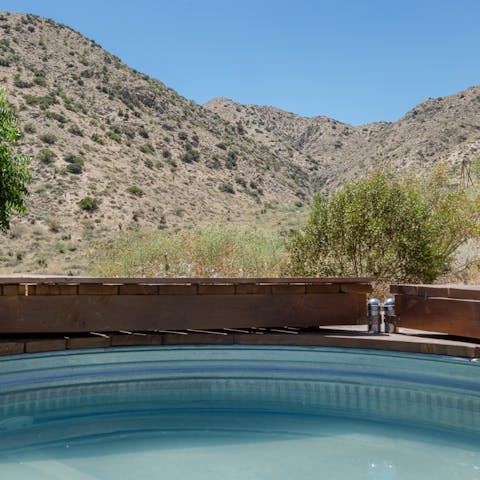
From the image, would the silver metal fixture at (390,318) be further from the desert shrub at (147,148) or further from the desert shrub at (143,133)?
the desert shrub at (143,133)

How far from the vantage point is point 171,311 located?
607cm

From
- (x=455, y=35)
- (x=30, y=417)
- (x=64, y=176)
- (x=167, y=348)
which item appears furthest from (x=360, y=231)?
(x=64, y=176)

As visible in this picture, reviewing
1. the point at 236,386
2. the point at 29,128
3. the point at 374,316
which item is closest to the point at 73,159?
the point at 29,128

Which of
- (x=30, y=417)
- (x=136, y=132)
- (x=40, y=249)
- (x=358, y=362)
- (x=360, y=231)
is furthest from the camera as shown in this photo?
(x=136, y=132)

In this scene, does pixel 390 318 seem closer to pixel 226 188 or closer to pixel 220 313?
pixel 220 313

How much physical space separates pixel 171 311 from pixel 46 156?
29.2 metres

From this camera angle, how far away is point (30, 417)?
4.45 m

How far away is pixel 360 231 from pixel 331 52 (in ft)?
64.6

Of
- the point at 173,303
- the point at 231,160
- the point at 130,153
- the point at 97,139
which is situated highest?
the point at 97,139

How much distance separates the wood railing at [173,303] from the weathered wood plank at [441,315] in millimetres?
484

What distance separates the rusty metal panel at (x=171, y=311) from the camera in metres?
5.77

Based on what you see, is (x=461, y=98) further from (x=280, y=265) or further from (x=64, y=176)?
(x=280, y=265)

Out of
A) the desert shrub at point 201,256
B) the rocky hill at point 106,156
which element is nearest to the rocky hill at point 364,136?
the rocky hill at point 106,156

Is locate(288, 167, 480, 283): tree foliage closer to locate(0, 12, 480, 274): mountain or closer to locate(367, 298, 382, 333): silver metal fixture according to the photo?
locate(367, 298, 382, 333): silver metal fixture
